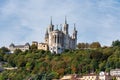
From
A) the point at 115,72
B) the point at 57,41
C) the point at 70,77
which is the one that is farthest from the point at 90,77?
the point at 57,41

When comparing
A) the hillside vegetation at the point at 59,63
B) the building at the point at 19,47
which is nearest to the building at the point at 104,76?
the hillside vegetation at the point at 59,63

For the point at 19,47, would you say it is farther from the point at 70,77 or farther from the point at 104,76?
the point at 104,76

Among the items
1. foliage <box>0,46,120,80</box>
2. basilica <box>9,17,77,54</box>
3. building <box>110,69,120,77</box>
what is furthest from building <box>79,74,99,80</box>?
basilica <box>9,17,77,54</box>

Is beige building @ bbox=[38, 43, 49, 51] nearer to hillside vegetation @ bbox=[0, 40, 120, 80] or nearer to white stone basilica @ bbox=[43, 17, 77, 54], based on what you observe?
white stone basilica @ bbox=[43, 17, 77, 54]

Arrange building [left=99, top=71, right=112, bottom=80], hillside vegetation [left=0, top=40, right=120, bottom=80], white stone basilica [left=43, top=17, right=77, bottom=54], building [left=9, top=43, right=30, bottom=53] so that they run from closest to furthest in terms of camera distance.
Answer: building [left=99, top=71, right=112, bottom=80]
hillside vegetation [left=0, top=40, right=120, bottom=80]
white stone basilica [left=43, top=17, right=77, bottom=54]
building [left=9, top=43, right=30, bottom=53]

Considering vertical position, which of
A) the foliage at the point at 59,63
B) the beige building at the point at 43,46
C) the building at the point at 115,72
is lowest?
the building at the point at 115,72

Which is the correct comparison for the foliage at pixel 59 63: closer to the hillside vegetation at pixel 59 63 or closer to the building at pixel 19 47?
the hillside vegetation at pixel 59 63

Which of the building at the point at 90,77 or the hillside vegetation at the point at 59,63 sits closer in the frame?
the building at the point at 90,77
